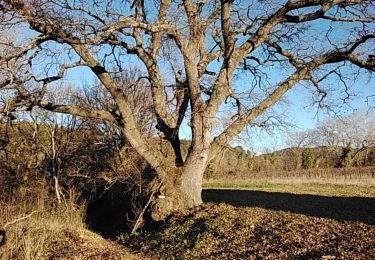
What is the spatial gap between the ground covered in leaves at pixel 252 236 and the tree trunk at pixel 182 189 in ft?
1.68

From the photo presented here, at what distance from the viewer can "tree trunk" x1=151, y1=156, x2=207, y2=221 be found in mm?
12133

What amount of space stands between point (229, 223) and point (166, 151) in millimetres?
5207

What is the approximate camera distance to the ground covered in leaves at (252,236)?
300 inches

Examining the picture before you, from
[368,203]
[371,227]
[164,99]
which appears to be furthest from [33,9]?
[368,203]

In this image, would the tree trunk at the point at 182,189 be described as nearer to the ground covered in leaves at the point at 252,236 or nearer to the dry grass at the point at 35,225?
the ground covered in leaves at the point at 252,236

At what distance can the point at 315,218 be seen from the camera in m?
9.62

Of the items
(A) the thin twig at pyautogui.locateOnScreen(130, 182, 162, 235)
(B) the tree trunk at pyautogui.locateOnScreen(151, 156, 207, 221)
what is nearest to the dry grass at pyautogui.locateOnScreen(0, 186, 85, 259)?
(A) the thin twig at pyautogui.locateOnScreen(130, 182, 162, 235)

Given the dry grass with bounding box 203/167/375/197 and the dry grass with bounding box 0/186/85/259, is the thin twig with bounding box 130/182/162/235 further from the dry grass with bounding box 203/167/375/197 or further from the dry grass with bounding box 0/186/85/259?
the dry grass with bounding box 203/167/375/197

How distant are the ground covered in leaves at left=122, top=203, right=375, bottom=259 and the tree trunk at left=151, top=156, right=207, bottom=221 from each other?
1.68ft

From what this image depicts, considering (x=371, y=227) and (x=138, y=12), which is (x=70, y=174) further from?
(x=371, y=227)

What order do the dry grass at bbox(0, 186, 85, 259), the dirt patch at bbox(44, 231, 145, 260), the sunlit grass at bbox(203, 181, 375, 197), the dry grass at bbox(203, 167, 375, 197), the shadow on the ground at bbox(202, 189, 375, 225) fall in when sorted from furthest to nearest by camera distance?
the dry grass at bbox(203, 167, 375, 197) < the sunlit grass at bbox(203, 181, 375, 197) < the shadow on the ground at bbox(202, 189, 375, 225) < the dirt patch at bbox(44, 231, 145, 260) < the dry grass at bbox(0, 186, 85, 259)

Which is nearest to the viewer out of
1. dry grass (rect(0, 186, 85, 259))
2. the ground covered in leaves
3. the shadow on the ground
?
the ground covered in leaves

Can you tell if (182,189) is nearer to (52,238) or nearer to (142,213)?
(142,213)

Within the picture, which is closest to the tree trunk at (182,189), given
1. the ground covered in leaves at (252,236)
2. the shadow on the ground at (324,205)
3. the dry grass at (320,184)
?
the ground covered in leaves at (252,236)
